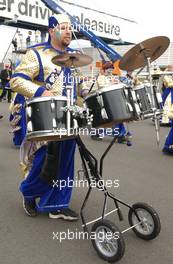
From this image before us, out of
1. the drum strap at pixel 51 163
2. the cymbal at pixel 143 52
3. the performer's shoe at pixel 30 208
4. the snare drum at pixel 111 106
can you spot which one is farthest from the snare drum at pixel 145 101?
the performer's shoe at pixel 30 208

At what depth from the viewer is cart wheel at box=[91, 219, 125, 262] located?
10.2ft

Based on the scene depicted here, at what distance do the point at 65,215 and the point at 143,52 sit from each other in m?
1.67

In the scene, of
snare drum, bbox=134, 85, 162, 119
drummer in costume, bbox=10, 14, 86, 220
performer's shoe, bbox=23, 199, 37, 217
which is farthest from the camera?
performer's shoe, bbox=23, 199, 37, 217

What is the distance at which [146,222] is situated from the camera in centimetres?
358

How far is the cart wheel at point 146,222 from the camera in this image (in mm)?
3488

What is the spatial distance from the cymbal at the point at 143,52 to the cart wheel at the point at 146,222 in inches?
49.8

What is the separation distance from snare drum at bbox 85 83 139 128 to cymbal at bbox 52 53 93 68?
30cm

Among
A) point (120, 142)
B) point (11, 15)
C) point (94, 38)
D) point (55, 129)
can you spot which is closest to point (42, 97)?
point (55, 129)

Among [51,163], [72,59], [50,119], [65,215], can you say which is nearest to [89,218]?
[65,215]

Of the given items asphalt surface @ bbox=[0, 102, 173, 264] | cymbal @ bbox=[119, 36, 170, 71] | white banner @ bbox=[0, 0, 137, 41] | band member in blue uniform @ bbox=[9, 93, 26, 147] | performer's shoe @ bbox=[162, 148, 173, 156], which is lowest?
asphalt surface @ bbox=[0, 102, 173, 264]

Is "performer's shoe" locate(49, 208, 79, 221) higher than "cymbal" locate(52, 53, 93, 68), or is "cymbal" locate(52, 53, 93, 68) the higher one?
"cymbal" locate(52, 53, 93, 68)

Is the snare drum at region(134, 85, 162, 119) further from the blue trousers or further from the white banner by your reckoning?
the white banner

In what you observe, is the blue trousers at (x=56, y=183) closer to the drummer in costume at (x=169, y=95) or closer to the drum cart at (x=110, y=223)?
the drum cart at (x=110, y=223)

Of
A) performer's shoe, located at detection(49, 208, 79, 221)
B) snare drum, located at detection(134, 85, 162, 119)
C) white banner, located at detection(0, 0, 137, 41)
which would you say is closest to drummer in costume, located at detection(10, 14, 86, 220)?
performer's shoe, located at detection(49, 208, 79, 221)
